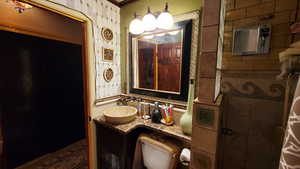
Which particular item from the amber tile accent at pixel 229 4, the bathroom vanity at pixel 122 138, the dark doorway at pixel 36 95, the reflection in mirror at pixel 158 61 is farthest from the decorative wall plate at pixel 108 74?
the amber tile accent at pixel 229 4

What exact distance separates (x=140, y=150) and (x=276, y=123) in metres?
1.18

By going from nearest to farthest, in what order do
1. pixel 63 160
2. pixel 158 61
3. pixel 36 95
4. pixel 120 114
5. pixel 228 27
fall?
pixel 228 27
pixel 158 61
pixel 120 114
pixel 36 95
pixel 63 160

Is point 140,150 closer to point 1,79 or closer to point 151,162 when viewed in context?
point 151,162

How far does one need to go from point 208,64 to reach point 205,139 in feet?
1.28

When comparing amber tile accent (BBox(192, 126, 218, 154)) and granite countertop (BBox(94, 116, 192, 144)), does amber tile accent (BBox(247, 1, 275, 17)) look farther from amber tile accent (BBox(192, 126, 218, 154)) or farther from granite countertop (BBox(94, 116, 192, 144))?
granite countertop (BBox(94, 116, 192, 144))

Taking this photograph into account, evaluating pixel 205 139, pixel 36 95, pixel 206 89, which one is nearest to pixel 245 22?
pixel 206 89

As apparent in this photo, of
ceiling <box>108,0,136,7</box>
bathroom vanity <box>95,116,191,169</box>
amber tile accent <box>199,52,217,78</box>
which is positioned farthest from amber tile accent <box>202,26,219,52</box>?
ceiling <box>108,0,136,7</box>

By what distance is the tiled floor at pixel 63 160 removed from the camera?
1.75m

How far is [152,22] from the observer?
1351 millimetres

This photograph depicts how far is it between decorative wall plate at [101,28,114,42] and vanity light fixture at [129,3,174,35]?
0.33m

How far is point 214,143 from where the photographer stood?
61 centimetres

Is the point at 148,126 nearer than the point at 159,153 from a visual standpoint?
No

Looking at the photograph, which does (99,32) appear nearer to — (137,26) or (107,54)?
(107,54)

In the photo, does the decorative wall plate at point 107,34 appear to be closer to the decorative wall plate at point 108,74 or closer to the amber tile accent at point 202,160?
the decorative wall plate at point 108,74
